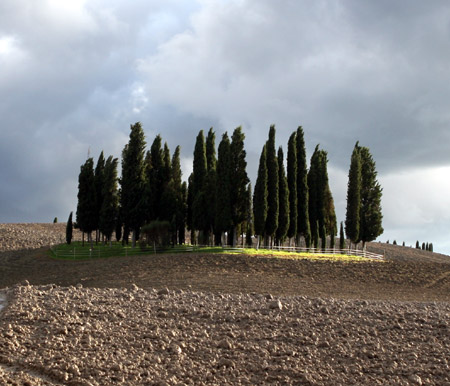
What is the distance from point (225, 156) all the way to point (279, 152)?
19.8ft

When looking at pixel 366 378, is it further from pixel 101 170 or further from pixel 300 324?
pixel 101 170

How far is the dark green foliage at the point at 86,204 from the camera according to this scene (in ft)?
153

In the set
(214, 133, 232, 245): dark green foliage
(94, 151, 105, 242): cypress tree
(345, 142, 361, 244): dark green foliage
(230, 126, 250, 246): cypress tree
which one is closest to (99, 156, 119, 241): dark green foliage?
(94, 151, 105, 242): cypress tree

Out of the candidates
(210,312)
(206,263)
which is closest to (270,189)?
(206,263)

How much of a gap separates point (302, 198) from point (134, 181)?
14017mm

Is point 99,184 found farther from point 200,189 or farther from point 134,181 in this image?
point 200,189

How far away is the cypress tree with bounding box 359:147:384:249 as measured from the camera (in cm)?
4597

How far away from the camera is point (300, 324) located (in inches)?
454

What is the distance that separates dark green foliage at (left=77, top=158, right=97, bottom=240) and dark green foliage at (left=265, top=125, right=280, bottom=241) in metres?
18.3

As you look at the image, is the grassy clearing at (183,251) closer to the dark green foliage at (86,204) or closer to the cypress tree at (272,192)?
the cypress tree at (272,192)

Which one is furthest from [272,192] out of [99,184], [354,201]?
[99,184]

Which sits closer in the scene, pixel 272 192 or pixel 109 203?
pixel 272 192

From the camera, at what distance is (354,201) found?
45.4 meters

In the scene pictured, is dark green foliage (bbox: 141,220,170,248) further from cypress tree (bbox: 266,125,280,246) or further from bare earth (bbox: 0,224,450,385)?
bare earth (bbox: 0,224,450,385)
